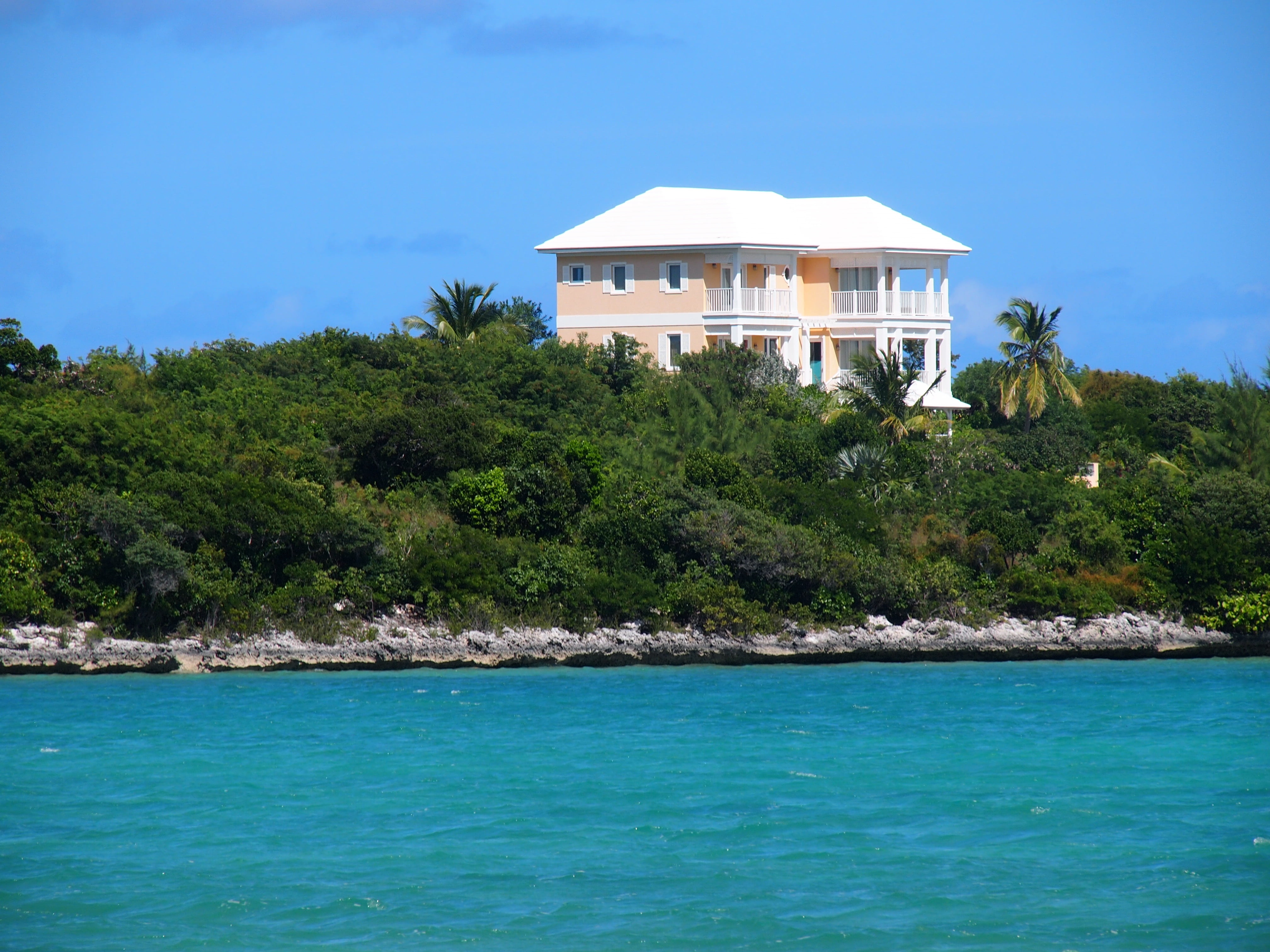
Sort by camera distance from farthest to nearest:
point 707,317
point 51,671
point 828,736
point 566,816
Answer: point 707,317, point 51,671, point 828,736, point 566,816

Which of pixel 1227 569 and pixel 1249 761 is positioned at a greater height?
pixel 1227 569

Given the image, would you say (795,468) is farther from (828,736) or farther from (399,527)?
(828,736)

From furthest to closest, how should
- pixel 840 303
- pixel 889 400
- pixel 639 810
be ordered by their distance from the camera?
pixel 840 303 → pixel 889 400 → pixel 639 810

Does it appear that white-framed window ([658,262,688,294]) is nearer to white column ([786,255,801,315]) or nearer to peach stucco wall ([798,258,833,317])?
white column ([786,255,801,315])

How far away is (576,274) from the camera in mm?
46250

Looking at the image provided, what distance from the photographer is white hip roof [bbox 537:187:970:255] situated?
44.7 metres

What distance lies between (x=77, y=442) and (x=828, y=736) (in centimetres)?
1604

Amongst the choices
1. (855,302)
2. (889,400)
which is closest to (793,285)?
(855,302)

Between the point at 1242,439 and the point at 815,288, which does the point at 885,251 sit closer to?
the point at 815,288

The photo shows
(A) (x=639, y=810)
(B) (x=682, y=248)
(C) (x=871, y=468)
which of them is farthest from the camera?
(B) (x=682, y=248)

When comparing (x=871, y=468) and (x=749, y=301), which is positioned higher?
(x=749, y=301)

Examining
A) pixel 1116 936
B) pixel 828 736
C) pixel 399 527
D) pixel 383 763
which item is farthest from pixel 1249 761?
pixel 399 527

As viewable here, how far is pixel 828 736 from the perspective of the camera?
78.0ft

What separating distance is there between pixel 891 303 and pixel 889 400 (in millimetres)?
7221
